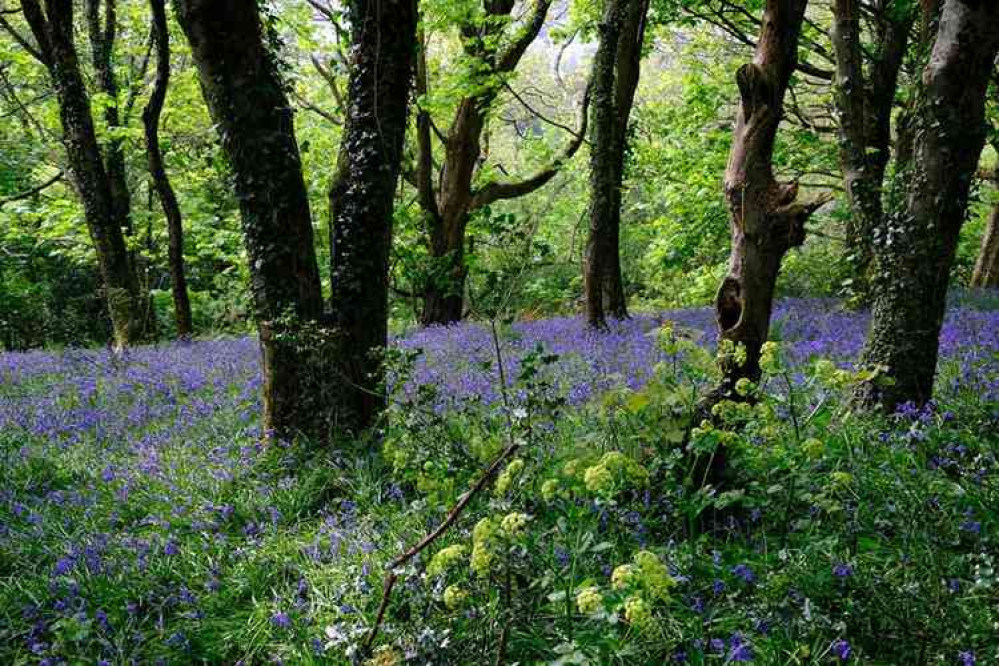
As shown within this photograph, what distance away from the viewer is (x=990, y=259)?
16484 mm

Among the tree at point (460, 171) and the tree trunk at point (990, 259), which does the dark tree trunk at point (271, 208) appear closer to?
the tree at point (460, 171)

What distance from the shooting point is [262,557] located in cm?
345

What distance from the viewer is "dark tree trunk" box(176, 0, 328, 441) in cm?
455

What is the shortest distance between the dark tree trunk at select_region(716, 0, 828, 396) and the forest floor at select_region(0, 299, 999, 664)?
1.11 feet

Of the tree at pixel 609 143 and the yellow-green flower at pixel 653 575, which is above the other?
the tree at pixel 609 143

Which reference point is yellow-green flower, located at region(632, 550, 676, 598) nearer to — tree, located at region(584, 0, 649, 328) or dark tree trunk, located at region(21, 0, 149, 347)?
tree, located at region(584, 0, 649, 328)

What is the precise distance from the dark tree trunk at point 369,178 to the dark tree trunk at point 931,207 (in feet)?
11.6

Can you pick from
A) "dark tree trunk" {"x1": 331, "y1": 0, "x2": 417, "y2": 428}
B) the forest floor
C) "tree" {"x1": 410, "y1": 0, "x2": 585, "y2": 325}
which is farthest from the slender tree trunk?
"tree" {"x1": 410, "y1": 0, "x2": 585, "y2": 325}

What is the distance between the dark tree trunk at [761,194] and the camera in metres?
3.19

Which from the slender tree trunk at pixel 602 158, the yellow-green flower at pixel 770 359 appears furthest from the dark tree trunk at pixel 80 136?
the yellow-green flower at pixel 770 359

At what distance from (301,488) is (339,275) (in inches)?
64.5

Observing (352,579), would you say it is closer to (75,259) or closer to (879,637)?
(879,637)

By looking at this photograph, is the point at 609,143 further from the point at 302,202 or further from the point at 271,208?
the point at 271,208

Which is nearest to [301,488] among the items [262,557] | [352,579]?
[262,557]
